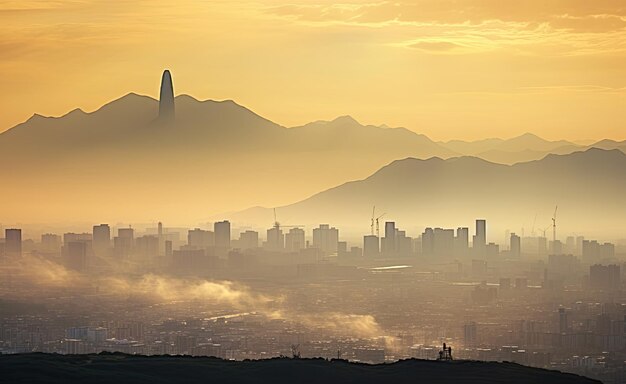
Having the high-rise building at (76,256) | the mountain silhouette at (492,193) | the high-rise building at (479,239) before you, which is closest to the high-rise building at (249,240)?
the high-rise building at (76,256)

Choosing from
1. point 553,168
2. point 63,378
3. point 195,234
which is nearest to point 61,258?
point 195,234

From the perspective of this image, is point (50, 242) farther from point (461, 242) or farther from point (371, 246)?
point (461, 242)

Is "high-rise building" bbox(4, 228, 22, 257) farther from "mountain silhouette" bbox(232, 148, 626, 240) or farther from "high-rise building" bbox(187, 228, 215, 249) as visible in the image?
"mountain silhouette" bbox(232, 148, 626, 240)

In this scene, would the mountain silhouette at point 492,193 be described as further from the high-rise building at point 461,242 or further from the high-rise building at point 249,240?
the high-rise building at point 249,240

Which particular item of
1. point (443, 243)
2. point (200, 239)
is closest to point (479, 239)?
point (443, 243)

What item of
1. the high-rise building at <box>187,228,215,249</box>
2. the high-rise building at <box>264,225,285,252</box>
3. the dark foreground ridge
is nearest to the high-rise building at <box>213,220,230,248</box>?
the high-rise building at <box>187,228,215,249</box>

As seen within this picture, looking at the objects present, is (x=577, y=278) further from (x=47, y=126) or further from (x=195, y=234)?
(x=47, y=126)
